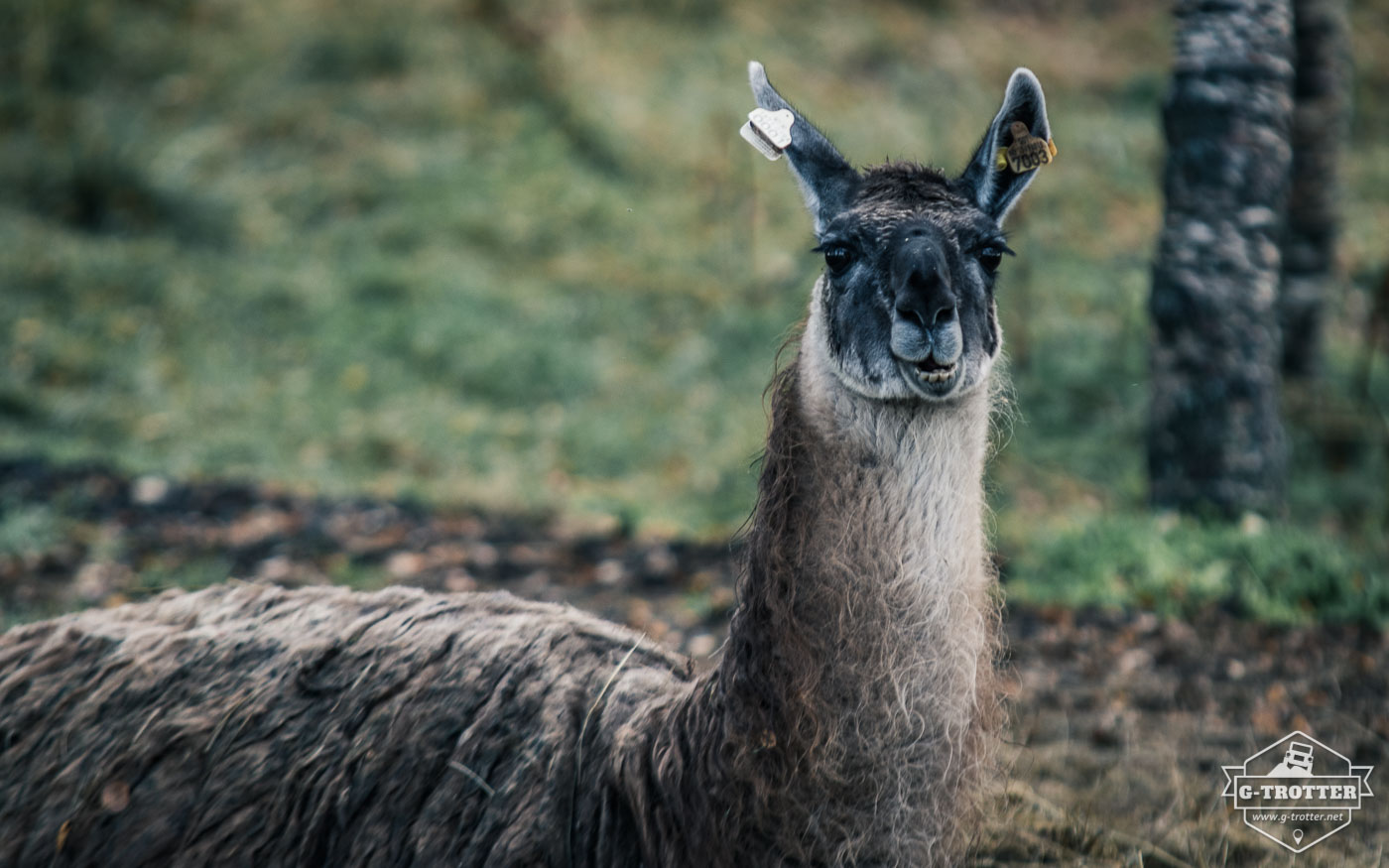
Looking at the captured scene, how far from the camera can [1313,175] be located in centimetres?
783

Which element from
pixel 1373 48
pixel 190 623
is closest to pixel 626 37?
pixel 1373 48

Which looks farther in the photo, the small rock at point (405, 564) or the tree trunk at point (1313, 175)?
the tree trunk at point (1313, 175)

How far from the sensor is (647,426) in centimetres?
866

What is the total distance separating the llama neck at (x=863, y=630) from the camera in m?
2.51

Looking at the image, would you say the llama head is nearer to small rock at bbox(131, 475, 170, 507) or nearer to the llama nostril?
the llama nostril

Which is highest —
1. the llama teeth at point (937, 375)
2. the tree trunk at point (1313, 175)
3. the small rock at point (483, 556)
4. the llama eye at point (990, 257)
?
the tree trunk at point (1313, 175)

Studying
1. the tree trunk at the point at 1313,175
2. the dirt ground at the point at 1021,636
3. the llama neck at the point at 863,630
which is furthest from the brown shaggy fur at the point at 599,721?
the tree trunk at the point at 1313,175

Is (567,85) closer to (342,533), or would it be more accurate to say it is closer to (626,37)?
(626,37)

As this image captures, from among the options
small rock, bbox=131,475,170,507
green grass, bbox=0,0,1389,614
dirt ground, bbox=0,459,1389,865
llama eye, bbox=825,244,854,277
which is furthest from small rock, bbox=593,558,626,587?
llama eye, bbox=825,244,854,277

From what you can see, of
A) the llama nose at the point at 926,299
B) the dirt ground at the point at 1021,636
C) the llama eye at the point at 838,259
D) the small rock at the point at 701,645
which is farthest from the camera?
the small rock at the point at 701,645

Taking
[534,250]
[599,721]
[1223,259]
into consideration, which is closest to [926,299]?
[599,721]

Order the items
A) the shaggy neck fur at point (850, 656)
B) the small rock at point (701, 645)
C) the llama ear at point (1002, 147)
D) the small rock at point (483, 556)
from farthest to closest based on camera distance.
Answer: the small rock at point (483, 556) < the small rock at point (701, 645) < the llama ear at point (1002, 147) < the shaggy neck fur at point (850, 656)

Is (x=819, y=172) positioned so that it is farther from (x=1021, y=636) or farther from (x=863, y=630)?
(x=1021, y=636)

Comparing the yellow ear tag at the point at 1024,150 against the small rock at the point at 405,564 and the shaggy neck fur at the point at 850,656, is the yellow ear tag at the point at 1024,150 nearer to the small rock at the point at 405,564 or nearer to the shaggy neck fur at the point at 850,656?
the shaggy neck fur at the point at 850,656
